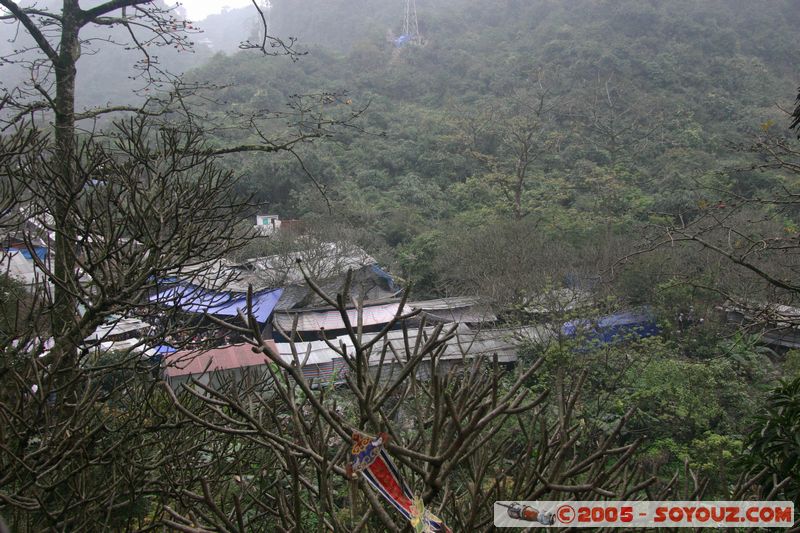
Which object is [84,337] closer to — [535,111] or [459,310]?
[459,310]

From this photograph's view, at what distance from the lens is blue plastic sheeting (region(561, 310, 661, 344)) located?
10859mm

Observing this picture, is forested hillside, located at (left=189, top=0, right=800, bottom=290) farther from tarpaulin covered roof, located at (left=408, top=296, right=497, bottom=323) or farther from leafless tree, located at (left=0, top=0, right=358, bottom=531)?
leafless tree, located at (left=0, top=0, right=358, bottom=531)

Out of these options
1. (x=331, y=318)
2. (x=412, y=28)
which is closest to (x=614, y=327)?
(x=331, y=318)

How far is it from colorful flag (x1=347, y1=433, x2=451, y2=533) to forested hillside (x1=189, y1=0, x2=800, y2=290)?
1178 centimetres

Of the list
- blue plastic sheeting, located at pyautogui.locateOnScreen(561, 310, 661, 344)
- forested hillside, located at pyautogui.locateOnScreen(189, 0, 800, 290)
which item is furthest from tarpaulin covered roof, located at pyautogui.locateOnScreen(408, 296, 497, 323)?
forested hillside, located at pyautogui.locateOnScreen(189, 0, 800, 290)

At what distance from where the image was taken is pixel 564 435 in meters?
1.60

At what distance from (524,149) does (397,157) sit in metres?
7.51

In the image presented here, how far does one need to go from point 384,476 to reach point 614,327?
38.1 feet

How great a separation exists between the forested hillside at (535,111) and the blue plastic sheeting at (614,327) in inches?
121

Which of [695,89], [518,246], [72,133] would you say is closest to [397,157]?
[518,246]

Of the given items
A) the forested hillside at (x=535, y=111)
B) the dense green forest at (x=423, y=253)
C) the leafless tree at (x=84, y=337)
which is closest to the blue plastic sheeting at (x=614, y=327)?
the dense green forest at (x=423, y=253)

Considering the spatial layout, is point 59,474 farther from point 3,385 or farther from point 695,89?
point 695,89

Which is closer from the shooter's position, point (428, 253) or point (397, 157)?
point (428, 253)

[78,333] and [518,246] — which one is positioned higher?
[78,333]
